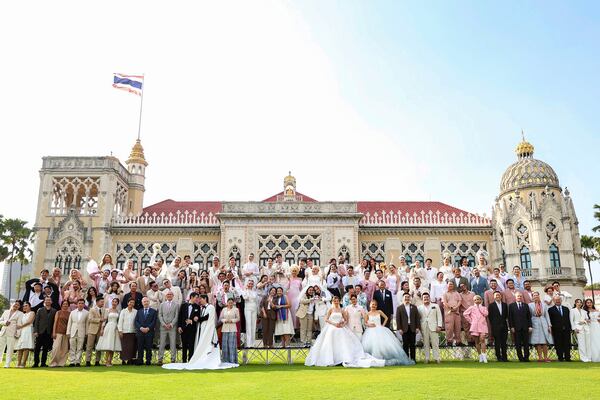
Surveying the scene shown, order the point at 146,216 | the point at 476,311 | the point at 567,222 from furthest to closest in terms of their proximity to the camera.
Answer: the point at 146,216
the point at 567,222
the point at 476,311

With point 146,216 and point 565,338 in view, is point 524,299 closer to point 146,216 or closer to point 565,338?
point 565,338

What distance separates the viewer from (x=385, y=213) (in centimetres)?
3862

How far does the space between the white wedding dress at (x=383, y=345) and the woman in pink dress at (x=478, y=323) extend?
6.87 ft

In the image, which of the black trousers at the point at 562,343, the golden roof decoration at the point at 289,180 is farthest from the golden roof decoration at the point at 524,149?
the black trousers at the point at 562,343

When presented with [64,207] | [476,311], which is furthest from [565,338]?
[64,207]

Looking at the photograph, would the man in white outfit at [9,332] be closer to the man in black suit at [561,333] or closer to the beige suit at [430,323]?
the beige suit at [430,323]

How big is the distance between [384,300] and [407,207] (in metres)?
27.1

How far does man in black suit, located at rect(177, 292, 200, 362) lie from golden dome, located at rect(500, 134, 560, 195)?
28.3 m

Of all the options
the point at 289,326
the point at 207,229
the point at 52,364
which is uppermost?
the point at 207,229

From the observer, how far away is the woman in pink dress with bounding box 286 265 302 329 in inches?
639

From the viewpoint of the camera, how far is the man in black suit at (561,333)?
1452 centimetres

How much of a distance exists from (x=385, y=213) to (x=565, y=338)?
79.8 ft

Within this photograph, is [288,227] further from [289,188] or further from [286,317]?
[286,317]

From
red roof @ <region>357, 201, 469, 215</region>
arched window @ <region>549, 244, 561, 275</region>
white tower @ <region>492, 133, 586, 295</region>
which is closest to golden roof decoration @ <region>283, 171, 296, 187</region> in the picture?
red roof @ <region>357, 201, 469, 215</region>
